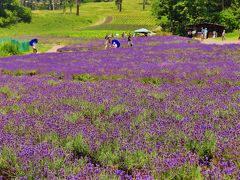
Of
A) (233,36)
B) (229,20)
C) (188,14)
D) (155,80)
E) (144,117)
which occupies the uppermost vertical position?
(144,117)

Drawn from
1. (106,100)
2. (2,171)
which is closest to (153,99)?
(106,100)

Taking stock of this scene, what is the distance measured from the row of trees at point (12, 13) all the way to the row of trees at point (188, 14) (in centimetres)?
4611

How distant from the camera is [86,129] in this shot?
5188 mm

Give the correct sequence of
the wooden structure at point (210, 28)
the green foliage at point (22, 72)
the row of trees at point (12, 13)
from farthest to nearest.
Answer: the row of trees at point (12, 13), the wooden structure at point (210, 28), the green foliage at point (22, 72)

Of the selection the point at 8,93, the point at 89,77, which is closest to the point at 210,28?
the point at 89,77

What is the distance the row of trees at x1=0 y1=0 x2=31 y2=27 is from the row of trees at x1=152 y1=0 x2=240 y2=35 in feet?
151

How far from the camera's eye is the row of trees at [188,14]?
2719 inches

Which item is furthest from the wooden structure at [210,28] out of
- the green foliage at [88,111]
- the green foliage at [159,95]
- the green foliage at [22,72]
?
the green foliage at [88,111]

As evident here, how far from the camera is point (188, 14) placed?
7019 centimetres

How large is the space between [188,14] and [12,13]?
187 feet

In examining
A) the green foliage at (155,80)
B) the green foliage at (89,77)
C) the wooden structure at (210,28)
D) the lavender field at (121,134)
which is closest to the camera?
the lavender field at (121,134)

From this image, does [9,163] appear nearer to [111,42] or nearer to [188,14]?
[111,42]

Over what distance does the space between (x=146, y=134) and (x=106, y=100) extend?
261 cm

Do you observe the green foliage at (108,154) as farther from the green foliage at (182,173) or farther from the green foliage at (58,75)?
the green foliage at (58,75)
